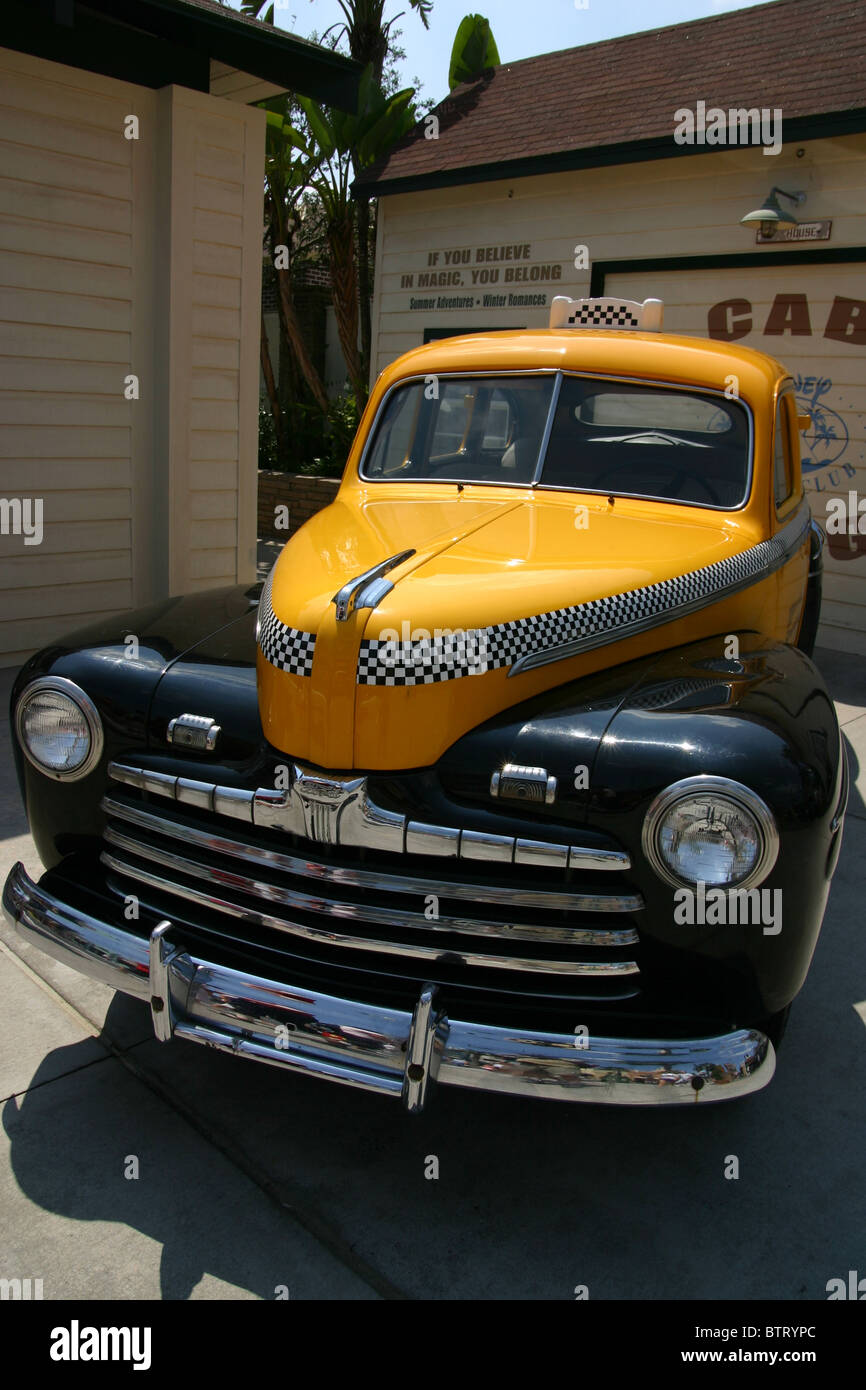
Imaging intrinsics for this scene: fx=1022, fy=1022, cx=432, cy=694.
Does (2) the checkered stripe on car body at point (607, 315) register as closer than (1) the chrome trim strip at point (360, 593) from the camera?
No

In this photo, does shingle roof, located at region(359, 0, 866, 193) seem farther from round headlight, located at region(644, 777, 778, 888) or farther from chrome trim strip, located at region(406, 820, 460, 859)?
chrome trim strip, located at region(406, 820, 460, 859)

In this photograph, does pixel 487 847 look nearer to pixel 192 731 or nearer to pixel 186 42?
pixel 192 731

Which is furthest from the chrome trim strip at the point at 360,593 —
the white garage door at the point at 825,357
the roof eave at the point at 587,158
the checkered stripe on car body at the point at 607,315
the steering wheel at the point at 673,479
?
the roof eave at the point at 587,158

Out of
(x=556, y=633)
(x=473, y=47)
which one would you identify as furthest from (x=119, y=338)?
(x=473, y=47)

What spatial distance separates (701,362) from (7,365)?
4.12m

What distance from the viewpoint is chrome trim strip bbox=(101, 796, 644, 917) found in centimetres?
206

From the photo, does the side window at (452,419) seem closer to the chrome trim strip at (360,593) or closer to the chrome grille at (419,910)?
the chrome trim strip at (360,593)

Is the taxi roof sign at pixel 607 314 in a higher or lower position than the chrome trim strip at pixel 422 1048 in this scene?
higher

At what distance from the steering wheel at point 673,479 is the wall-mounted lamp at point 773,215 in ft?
14.8

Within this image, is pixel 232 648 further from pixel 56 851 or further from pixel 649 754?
pixel 649 754

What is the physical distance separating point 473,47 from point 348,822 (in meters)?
12.2

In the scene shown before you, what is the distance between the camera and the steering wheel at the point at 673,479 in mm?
3311

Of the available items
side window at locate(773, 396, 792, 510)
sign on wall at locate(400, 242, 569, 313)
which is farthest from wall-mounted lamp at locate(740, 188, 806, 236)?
side window at locate(773, 396, 792, 510)

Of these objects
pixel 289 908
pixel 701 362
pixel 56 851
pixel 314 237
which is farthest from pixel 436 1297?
pixel 314 237
